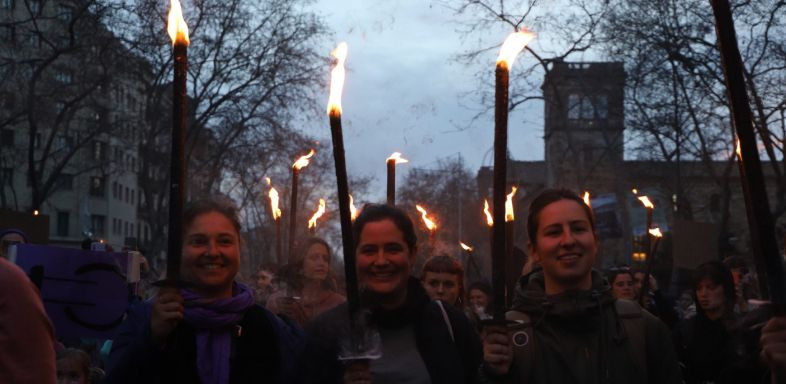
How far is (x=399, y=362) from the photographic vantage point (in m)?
4.00

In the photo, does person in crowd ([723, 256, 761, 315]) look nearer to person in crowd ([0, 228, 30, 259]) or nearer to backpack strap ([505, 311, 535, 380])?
backpack strap ([505, 311, 535, 380])

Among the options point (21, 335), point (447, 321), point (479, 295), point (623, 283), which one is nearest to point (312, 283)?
point (479, 295)

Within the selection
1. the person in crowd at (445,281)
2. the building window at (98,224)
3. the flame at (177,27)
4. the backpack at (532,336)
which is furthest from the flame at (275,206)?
the building window at (98,224)

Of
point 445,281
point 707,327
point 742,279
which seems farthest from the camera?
point 742,279

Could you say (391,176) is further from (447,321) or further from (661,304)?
(661,304)

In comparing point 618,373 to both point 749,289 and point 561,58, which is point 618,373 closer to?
point 749,289

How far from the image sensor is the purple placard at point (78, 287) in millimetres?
5777

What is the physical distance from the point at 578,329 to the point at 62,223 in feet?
231

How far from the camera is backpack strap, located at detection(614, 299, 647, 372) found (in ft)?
11.8

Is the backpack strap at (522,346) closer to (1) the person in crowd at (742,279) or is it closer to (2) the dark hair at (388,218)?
(2) the dark hair at (388,218)

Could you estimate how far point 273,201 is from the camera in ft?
24.6

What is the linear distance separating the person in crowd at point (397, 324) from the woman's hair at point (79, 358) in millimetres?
2536

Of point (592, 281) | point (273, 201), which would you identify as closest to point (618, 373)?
point (592, 281)

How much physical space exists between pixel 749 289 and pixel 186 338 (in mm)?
6526
